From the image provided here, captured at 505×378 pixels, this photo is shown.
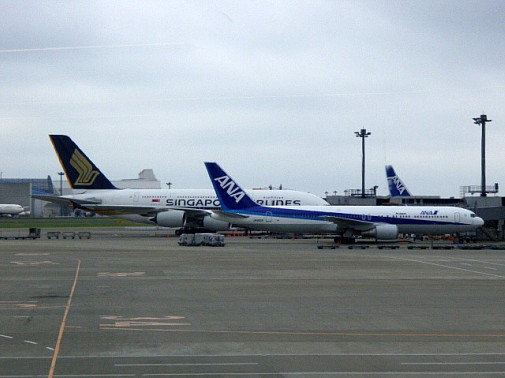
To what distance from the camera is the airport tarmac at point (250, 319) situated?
15.0m

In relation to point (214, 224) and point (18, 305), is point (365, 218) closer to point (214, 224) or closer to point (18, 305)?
point (214, 224)

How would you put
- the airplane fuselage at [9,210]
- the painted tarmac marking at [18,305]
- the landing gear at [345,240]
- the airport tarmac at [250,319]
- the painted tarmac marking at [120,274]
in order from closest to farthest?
the airport tarmac at [250,319]
the painted tarmac marking at [18,305]
the painted tarmac marking at [120,274]
the landing gear at [345,240]
the airplane fuselage at [9,210]

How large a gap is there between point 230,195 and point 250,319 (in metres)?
44.7

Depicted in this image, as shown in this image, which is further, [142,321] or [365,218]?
[365,218]

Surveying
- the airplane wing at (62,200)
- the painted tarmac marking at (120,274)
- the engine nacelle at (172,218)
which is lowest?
the painted tarmac marking at (120,274)

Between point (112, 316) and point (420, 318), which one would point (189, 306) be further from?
point (420, 318)

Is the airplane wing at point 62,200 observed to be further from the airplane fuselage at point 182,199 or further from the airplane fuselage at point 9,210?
the airplane fuselage at point 9,210

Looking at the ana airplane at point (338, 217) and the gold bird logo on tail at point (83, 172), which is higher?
the gold bird logo on tail at point (83, 172)

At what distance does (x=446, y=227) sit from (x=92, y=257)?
115 ft

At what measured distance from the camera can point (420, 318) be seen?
21.8m

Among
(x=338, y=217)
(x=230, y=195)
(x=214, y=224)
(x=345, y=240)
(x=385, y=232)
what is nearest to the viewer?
(x=385, y=232)

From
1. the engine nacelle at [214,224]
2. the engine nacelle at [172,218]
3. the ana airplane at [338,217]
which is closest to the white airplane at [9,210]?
the engine nacelle at [172,218]

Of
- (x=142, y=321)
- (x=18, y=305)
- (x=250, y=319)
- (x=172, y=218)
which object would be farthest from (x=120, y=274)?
(x=172, y=218)

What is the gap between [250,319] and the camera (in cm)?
2145
